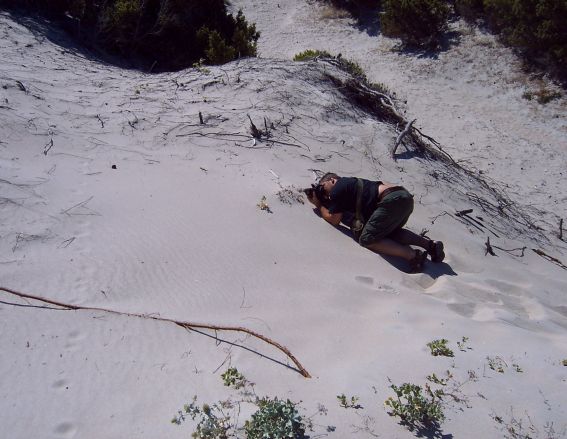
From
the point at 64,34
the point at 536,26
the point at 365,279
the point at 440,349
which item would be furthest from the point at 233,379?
the point at 536,26

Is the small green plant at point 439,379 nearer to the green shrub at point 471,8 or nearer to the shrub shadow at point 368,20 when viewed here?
the green shrub at point 471,8

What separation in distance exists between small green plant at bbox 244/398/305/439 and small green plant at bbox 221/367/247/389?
0.98ft

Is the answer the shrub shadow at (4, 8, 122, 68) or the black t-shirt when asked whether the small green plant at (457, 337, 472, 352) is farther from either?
the shrub shadow at (4, 8, 122, 68)

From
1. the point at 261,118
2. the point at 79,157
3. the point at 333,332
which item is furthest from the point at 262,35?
the point at 333,332

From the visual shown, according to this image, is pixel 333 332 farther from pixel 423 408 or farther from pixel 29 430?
pixel 29 430

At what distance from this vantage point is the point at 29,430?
7.39 feet

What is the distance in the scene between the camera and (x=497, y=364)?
304cm

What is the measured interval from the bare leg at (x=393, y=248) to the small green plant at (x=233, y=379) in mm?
2518

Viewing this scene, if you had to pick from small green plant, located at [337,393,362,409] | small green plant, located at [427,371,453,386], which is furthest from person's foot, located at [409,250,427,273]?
small green plant, located at [337,393,362,409]

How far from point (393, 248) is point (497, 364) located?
190 centimetres

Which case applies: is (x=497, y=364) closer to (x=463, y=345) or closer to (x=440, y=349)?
(x=463, y=345)

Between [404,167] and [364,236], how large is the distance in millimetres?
2355

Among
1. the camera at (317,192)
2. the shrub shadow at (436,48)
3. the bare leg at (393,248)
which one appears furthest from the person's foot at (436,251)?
the shrub shadow at (436,48)

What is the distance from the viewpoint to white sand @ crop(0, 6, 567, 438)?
261 cm
